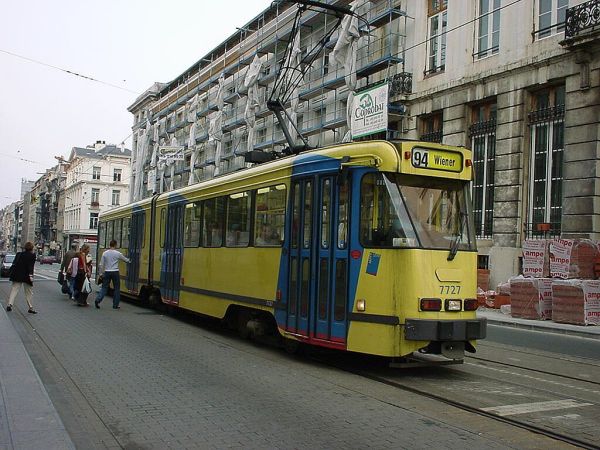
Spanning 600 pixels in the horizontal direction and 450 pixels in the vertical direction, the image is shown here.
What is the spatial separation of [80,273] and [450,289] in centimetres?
1258

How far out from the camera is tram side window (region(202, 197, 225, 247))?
12227mm

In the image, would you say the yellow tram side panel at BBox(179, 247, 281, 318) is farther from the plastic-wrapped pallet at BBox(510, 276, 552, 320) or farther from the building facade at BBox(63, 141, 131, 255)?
the building facade at BBox(63, 141, 131, 255)

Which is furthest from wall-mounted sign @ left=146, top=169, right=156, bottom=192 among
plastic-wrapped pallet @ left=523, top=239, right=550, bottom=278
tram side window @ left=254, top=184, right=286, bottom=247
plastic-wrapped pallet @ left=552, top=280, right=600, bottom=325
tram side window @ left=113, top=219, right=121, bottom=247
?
tram side window @ left=254, top=184, right=286, bottom=247

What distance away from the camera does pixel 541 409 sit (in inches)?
266

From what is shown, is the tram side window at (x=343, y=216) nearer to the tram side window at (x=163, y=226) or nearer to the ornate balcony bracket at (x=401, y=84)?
the tram side window at (x=163, y=226)

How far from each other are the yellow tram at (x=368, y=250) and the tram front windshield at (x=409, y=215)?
0.01 metres

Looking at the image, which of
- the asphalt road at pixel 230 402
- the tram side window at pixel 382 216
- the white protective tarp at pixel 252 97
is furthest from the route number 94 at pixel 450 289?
the white protective tarp at pixel 252 97

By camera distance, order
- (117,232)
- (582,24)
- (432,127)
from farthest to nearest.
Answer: (432,127), (117,232), (582,24)

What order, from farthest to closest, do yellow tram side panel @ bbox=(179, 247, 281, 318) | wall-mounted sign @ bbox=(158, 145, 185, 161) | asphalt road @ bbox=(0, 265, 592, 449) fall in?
wall-mounted sign @ bbox=(158, 145, 185, 161)
yellow tram side panel @ bbox=(179, 247, 281, 318)
asphalt road @ bbox=(0, 265, 592, 449)

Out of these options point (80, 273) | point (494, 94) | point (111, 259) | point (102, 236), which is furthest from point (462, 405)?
point (494, 94)

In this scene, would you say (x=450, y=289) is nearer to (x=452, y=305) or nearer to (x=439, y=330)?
(x=452, y=305)

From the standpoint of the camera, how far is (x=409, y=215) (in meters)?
8.12

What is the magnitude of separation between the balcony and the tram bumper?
15523 mm

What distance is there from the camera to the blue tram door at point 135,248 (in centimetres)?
1778
